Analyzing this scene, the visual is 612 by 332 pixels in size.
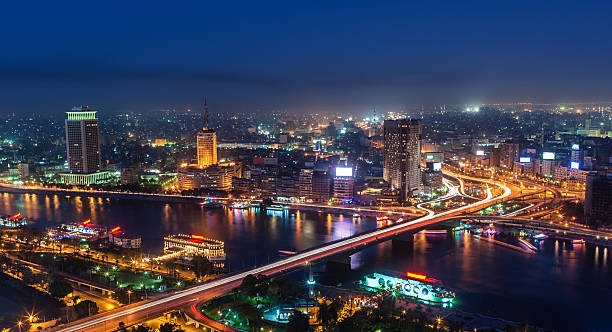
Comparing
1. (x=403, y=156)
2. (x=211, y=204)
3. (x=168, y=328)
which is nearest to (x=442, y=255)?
(x=168, y=328)

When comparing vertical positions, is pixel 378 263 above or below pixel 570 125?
below

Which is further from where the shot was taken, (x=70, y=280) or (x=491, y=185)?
(x=491, y=185)

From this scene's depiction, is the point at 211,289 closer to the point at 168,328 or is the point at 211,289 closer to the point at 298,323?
the point at 168,328

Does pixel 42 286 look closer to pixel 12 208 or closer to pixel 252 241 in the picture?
pixel 252 241

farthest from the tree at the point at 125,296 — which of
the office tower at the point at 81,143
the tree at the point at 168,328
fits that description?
the office tower at the point at 81,143

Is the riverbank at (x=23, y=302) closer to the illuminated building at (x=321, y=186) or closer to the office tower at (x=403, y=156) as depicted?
the illuminated building at (x=321, y=186)

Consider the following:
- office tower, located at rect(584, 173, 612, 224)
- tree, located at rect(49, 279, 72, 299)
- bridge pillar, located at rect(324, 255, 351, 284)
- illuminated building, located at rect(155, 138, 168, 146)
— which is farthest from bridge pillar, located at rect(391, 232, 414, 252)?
illuminated building, located at rect(155, 138, 168, 146)

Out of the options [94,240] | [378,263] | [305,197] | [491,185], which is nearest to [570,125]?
[491,185]
